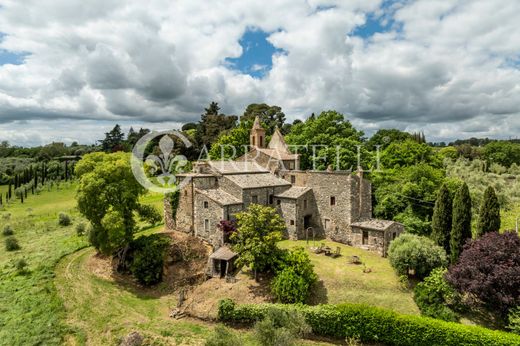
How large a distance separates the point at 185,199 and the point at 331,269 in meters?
16.5

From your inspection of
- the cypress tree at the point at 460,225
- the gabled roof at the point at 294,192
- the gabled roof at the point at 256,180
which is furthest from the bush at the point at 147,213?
the cypress tree at the point at 460,225

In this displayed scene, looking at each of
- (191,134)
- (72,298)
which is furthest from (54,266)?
(191,134)

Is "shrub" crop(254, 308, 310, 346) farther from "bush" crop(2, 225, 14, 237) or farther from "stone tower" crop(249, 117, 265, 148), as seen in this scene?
"bush" crop(2, 225, 14, 237)

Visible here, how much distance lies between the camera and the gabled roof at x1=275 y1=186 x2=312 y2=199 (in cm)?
3273

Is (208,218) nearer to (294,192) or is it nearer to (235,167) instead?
(235,167)

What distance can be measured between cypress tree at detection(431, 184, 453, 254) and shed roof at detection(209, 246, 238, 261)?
16.4m

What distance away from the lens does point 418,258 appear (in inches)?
893

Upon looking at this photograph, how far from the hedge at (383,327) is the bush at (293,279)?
1030 millimetres

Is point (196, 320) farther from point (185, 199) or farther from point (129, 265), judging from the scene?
point (185, 199)

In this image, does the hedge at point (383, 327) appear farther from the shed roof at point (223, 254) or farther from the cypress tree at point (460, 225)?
the cypress tree at point (460, 225)

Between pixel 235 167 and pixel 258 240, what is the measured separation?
14.0 metres

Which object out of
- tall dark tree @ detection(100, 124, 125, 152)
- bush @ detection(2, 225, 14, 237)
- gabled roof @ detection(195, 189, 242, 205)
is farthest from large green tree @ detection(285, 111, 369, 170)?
tall dark tree @ detection(100, 124, 125, 152)

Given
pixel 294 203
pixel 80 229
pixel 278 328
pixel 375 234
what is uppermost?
pixel 294 203

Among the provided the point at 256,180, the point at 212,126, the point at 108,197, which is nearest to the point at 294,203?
the point at 256,180
